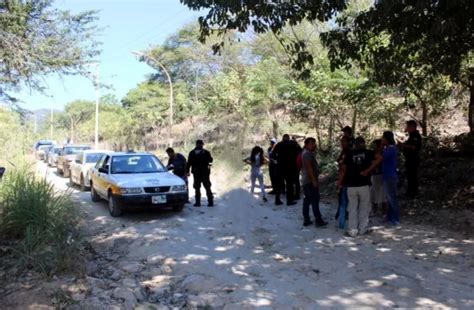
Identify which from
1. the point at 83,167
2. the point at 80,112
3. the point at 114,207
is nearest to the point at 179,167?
the point at 114,207

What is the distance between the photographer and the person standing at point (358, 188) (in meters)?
8.69

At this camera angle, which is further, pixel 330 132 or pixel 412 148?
pixel 330 132

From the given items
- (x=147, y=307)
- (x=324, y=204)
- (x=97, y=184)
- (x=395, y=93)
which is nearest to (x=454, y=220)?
(x=324, y=204)

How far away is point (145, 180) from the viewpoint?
37.4 feet

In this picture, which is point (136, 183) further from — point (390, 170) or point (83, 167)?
point (83, 167)

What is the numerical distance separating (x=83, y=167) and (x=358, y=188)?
11304 mm

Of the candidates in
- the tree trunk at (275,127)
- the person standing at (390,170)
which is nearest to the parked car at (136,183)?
the person standing at (390,170)

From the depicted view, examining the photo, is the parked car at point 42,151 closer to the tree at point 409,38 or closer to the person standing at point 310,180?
the tree at point 409,38

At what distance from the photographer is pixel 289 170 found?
39.9 feet

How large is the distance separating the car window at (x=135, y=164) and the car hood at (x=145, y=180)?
351mm

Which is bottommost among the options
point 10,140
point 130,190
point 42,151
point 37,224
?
point 37,224

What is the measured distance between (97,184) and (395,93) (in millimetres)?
9192

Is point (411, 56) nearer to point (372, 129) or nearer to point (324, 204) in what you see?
point (324, 204)

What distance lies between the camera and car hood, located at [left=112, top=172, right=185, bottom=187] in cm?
1120
